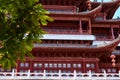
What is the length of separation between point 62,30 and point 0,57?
20156mm

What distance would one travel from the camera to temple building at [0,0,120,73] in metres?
24.0

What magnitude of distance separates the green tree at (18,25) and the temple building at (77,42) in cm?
1534

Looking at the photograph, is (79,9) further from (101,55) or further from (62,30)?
(101,55)

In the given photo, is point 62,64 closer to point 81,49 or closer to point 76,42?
point 81,49

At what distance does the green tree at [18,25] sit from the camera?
6883 mm

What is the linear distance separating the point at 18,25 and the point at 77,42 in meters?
19.6

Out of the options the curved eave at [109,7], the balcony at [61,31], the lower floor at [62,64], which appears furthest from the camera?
the curved eave at [109,7]

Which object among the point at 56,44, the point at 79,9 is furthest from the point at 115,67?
the point at 79,9

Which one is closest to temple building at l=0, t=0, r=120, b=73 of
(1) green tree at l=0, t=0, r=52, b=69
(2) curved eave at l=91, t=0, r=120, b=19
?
(2) curved eave at l=91, t=0, r=120, b=19

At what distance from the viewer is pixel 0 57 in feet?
24.4

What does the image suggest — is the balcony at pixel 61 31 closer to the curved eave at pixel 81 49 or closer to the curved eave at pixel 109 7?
the curved eave at pixel 81 49

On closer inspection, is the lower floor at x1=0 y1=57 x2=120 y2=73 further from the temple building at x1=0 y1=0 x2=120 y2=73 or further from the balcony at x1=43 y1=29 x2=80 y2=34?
the balcony at x1=43 y1=29 x2=80 y2=34

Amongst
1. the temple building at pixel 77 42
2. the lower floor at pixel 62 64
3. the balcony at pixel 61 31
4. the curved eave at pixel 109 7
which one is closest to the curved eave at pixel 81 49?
the temple building at pixel 77 42

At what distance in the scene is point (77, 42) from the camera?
2641cm
